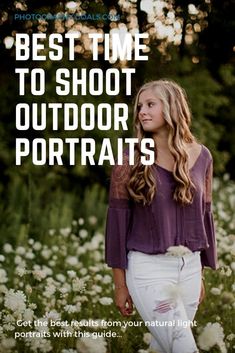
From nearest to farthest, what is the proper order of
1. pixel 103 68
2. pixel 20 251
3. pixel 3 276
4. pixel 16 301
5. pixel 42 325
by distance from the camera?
pixel 16 301, pixel 42 325, pixel 3 276, pixel 20 251, pixel 103 68

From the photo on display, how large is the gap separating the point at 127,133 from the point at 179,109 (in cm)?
262

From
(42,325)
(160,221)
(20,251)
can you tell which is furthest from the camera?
(20,251)

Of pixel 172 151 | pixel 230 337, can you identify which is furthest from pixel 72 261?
pixel 172 151

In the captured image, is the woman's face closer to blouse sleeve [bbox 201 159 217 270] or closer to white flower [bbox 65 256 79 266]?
blouse sleeve [bbox 201 159 217 270]

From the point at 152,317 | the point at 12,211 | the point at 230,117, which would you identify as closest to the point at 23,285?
the point at 152,317

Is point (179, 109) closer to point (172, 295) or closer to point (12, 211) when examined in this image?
point (172, 295)

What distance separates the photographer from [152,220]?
3189mm

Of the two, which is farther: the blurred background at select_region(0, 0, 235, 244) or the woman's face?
the blurred background at select_region(0, 0, 235, 244)

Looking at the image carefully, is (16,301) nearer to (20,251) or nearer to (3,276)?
(3,276)

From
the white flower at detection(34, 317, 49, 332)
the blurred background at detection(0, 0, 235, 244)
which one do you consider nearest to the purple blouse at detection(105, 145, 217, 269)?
the white flower at detection(34, 317, 49, 332)

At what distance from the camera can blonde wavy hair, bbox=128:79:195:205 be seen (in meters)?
3.18

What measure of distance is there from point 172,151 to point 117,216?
349 mm

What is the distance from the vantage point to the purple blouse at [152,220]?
3168 mm

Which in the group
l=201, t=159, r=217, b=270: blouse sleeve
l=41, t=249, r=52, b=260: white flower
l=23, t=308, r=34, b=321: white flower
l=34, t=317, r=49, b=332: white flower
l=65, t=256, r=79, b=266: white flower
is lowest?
l=34, t=317, r=49, b=332: white flower
